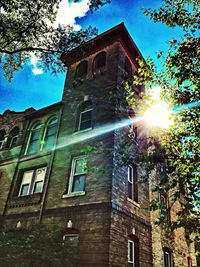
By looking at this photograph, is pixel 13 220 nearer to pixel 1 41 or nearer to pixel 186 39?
pixel 1 41

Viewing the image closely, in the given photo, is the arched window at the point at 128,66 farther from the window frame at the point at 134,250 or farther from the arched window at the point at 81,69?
the window frame at the point at 134,250

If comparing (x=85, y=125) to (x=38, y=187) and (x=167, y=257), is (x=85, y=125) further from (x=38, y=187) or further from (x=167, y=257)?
(x=167, y=257)

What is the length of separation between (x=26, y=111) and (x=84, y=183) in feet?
30.0

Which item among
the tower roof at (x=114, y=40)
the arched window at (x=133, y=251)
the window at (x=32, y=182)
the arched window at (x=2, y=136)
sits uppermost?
the tower roof at (x=114, y=40)

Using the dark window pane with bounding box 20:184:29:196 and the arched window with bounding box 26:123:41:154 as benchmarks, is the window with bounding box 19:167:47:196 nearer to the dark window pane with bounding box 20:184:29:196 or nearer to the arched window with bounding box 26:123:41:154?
the dark window pane with bounding box 20:184:29:196

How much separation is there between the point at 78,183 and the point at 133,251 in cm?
414

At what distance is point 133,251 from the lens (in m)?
11.0

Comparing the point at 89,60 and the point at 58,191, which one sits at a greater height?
the point at 89,60

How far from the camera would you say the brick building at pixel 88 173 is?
9976 mm

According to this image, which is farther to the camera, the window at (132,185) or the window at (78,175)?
the window at (132,185)

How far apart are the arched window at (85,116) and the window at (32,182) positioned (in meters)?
3.41

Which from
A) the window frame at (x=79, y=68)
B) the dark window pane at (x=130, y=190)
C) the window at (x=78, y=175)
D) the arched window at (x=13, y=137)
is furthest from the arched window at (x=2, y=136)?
the dark window pane at (x=130, y=190)

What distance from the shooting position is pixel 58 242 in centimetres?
929

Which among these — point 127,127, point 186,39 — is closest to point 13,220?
point 127,127
